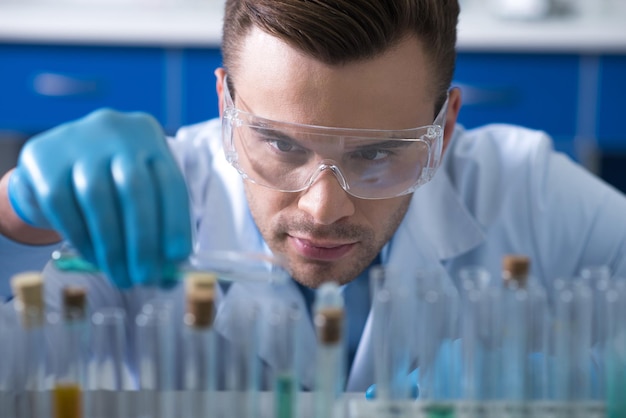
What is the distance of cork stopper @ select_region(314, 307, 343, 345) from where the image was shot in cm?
103

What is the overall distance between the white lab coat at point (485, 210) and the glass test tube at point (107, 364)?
0.77 meters

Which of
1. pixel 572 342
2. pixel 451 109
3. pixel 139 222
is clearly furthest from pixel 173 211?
pixel 451 109

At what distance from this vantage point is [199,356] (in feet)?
3.47

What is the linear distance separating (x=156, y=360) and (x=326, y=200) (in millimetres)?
505

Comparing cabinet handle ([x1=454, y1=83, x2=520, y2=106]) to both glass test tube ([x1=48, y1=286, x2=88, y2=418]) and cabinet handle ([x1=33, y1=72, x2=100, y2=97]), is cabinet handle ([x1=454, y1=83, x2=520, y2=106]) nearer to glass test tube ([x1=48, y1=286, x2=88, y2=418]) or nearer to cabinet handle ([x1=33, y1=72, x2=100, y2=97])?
cabinet handle ([x1=33, y1=72, x2=100, y2=97])

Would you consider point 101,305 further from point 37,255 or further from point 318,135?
point 318,135

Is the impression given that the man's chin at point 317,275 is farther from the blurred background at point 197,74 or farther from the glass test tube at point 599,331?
the blurred background at point 197,74

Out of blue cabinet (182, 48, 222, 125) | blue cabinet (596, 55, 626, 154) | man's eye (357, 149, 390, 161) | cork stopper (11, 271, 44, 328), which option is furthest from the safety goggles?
blue cabinet (596, 55, 626, 154)

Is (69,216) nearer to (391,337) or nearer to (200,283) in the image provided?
(200,283)

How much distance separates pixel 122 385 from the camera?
1.09 metres

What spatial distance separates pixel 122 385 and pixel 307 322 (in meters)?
0.42

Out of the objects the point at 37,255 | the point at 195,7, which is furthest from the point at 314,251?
the point at 195,7

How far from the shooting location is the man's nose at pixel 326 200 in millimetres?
1466

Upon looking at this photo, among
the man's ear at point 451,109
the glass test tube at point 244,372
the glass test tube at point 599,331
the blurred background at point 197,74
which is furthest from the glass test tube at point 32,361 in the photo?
the blurred background at point 197,74
